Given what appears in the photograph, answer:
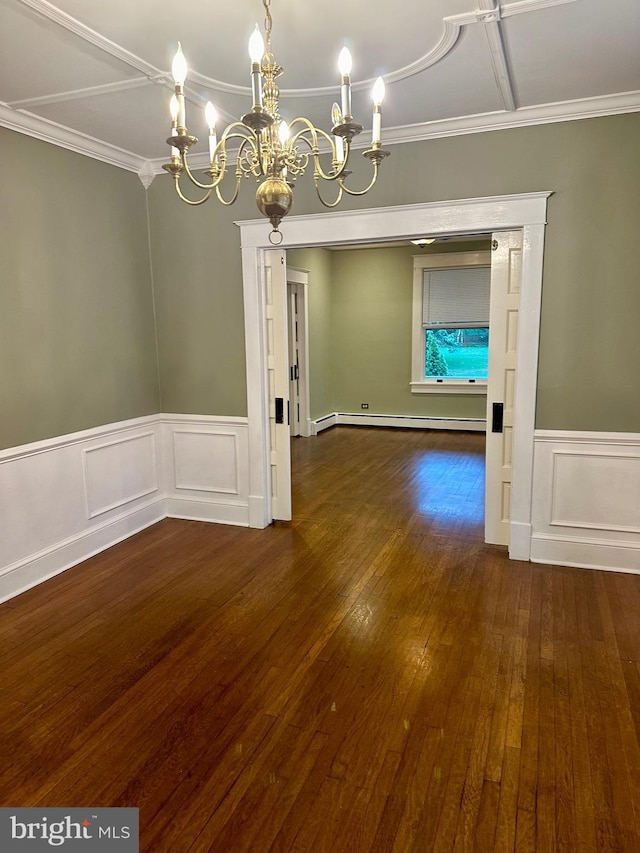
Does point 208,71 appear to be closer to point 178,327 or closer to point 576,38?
point 576,38

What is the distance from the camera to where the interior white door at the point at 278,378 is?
429 cm

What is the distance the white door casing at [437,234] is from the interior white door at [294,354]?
355 centimetres

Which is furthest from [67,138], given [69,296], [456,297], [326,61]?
[456,297]

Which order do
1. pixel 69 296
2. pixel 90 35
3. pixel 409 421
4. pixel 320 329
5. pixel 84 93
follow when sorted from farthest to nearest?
pixel 409 421 < pixel 320 329 < pixel 69 296 < pixel 84 93 < pixel 90 35

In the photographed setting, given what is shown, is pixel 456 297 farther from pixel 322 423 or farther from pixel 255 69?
pixel 255 69

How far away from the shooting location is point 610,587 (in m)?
3.41

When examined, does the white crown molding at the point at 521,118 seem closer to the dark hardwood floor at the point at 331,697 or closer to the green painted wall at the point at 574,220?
the green painted wall at the point at 574,220

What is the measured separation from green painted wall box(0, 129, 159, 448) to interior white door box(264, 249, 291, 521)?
998mm

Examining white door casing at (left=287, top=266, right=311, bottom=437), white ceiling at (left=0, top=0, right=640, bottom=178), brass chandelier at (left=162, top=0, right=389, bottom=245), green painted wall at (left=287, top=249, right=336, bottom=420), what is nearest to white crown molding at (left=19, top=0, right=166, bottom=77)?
white ceiling at (left=0, top=0, right=640, bottom=178)

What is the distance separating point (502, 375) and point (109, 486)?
2.92 m

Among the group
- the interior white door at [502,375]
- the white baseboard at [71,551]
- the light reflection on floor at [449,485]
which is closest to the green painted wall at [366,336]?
the light reflection on floor at [449,485]

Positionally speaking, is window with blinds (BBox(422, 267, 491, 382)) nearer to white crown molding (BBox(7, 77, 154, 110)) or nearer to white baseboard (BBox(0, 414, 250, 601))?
white baseboard (BBox(0, 414, 250, 601))

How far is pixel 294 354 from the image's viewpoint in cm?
798

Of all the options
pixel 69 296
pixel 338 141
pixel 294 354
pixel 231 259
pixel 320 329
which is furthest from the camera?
pixel 320 329
